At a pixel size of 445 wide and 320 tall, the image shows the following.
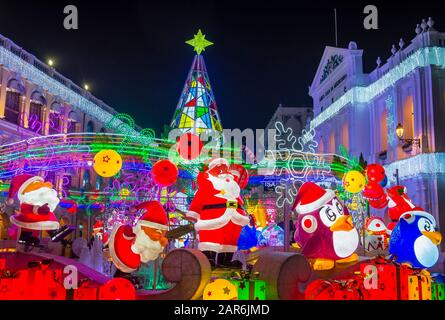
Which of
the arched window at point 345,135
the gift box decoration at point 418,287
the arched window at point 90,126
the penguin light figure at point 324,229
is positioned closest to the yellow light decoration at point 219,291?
the penguin light figure at point 324,229

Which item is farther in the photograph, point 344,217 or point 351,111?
point 351,111

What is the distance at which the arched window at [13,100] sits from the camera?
21.7 metres

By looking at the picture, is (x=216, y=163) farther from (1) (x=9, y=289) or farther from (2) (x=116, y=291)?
(1) (x=9, y=289)

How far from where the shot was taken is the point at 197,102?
54.2ft

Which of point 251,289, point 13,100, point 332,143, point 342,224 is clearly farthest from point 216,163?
point 332,143

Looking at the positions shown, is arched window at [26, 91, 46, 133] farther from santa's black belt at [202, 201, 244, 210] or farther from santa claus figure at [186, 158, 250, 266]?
santa's black belt at [202, 201, 244, 210]

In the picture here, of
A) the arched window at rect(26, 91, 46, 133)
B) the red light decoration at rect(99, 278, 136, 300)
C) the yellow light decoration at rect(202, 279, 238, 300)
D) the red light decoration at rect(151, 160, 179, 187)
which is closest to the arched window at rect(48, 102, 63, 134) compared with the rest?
the arched window at rect(26, 91, 46, 133)

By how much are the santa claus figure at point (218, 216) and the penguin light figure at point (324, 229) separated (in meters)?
1.21

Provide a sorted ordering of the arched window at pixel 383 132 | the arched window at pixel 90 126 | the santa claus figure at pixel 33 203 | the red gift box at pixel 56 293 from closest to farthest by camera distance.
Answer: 1. the red gift box at pixel 56 293
2. the santa claus figure at pixel 33 203
3. the arched window at pixel 383 132
4. the arched window at pixel 90 126

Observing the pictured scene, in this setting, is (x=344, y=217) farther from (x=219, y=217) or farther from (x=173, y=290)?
(x=173, y=290)

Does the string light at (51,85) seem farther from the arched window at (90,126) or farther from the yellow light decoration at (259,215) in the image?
the yellow light decoration at (259,215)

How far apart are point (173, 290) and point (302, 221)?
3000 mm
